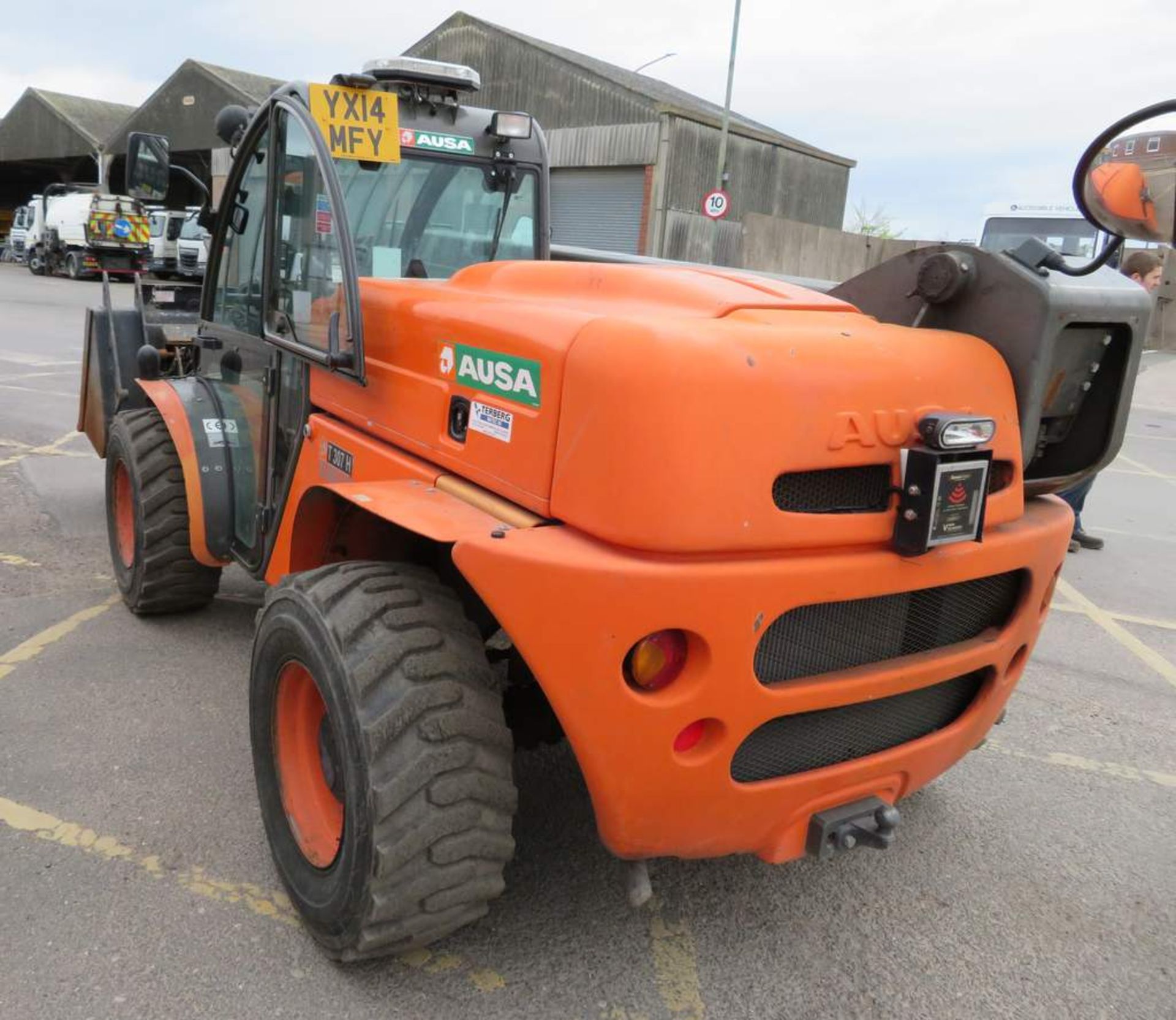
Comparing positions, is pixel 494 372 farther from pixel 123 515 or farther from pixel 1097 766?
pixel 123 515

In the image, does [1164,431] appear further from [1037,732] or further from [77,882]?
[77,882]

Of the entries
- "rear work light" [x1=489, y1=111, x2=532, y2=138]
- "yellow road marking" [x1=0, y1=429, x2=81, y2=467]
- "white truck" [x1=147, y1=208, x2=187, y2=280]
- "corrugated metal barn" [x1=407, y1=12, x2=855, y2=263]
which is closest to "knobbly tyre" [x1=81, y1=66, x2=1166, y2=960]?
"rear work light" [x1=489, y1=111, x2=532, y2=138]

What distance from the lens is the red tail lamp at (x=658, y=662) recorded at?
2074 millimetres

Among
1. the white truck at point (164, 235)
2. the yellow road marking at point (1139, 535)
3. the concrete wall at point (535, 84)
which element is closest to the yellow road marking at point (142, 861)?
the yellow road marking at point (1139, 535)

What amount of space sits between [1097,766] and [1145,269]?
434cm

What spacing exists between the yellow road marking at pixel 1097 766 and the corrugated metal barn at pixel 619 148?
70.0 feet

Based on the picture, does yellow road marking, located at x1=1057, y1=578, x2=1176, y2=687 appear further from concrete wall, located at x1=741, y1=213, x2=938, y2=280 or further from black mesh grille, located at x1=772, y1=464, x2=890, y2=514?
concrete wall, located at x1=741, y1=213, x2=938, y2=280

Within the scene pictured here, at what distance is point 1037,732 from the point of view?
4199 mm

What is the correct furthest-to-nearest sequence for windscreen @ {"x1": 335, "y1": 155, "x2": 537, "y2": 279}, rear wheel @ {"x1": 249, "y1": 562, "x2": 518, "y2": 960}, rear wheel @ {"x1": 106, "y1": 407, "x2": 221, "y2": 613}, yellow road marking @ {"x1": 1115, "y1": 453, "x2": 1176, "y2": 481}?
yellow road marking @ {"x1": 1115, "y1": 453, "x2": 1176, "y2": 481}
rear wheel @ {"x1": 106, "y1": 407, "x2": 221, "y2": 613}
windscreen @ {"x1": 335, "y1": 155, "x2": 537, "y2": 279}
rear wheel @ {"x1": 249, "y1": 562, "x2": 518, "y2": 960}

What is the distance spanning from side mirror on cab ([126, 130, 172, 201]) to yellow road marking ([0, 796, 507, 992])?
2320mm

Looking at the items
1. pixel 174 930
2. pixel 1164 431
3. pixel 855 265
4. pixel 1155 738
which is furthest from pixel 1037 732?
pixel 855 265

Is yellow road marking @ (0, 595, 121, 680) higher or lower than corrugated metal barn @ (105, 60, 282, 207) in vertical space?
lower

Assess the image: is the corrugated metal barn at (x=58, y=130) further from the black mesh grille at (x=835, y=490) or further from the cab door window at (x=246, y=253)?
the black mesh grille at (x=835, y=490)

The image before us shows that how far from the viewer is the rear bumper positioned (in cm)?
198
